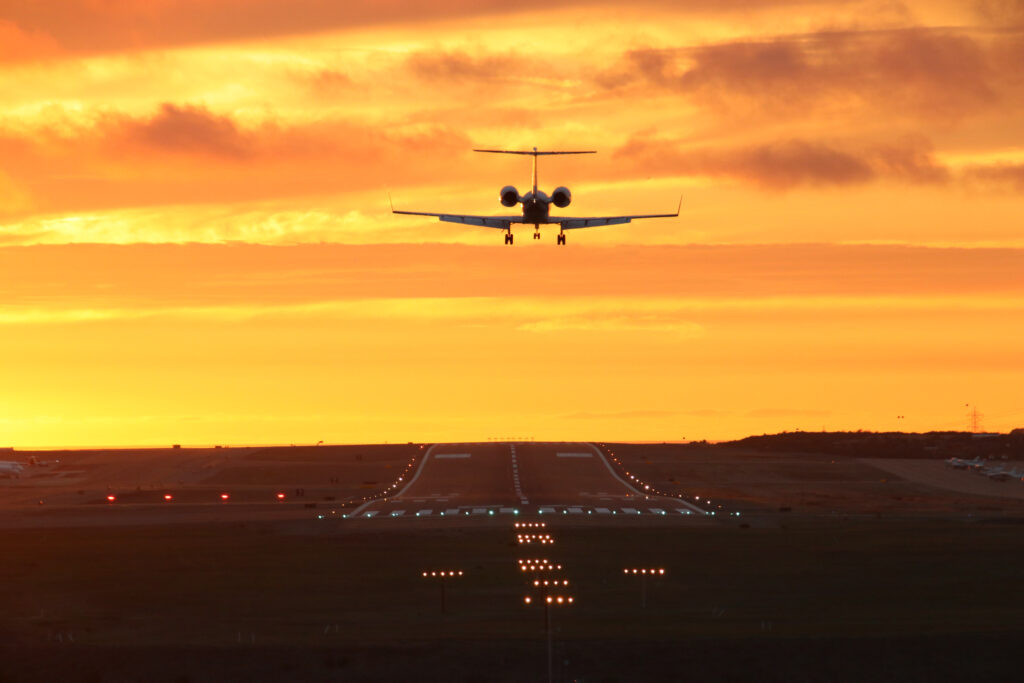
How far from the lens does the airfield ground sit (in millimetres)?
89062

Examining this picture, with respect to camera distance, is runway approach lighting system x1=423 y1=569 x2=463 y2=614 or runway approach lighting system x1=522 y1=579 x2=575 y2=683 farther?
runway approach lighting system x1=423 y1=569 x2=463 y2=614

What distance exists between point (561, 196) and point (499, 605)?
3422cm

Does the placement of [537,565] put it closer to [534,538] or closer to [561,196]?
[534,538]

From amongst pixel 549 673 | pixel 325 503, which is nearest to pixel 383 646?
pixel 549 673

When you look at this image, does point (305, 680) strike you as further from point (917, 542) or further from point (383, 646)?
point (917, 542)

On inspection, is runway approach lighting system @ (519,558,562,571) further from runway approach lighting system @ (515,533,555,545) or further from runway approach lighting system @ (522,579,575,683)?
runway approach lighting system @ (515,533,555,545)

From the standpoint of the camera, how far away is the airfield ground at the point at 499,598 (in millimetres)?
89062

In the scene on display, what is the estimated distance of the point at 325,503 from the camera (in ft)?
653

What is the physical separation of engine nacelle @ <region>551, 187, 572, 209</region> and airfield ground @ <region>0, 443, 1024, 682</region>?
33166 mm

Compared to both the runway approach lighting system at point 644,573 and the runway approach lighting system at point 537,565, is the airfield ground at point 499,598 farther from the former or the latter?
the runway approach lighting system at point 537,565

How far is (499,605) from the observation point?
10756 cm

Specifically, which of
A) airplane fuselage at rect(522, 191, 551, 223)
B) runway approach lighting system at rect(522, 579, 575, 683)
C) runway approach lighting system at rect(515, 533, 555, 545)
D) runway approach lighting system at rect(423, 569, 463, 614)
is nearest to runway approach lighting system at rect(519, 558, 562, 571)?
runway approach lighting system at rect(423, 569, 463, 614)

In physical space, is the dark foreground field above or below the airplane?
below

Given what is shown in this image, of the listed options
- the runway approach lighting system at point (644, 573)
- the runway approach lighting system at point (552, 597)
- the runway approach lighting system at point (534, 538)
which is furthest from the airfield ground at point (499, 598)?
the runway approach lighting system at point (534, 538)
